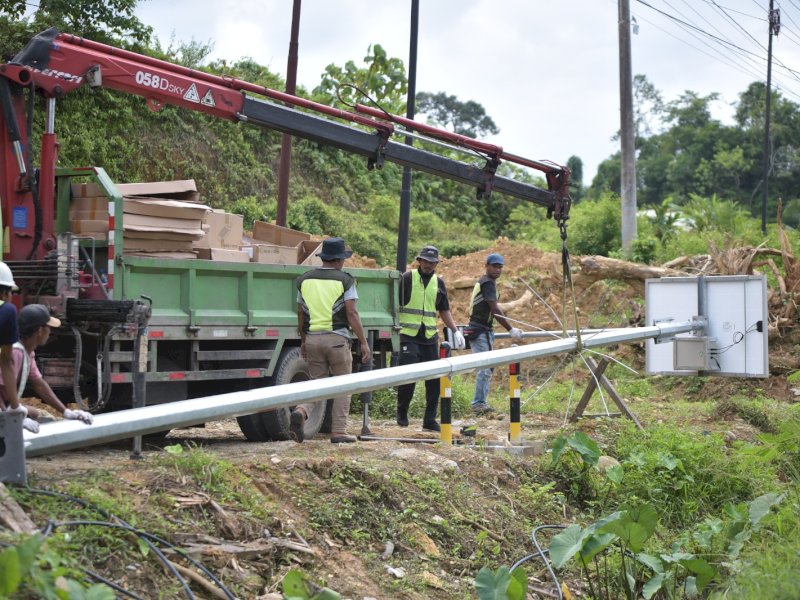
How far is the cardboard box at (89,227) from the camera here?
9352 millimetres

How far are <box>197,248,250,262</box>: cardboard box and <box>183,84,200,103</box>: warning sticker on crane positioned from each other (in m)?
1.43

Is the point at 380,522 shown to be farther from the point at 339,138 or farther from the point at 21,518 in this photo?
the point at 339,138

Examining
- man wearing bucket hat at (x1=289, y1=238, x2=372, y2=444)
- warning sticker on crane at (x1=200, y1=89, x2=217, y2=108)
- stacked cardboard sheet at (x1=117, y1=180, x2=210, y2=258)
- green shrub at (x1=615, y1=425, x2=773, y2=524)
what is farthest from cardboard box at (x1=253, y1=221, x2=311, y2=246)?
A: green shrub at (x1=615, y1=425, x2=773, y2=524)

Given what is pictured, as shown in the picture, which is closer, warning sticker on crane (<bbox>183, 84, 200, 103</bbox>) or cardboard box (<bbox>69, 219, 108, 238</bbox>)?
cardboard box (<bbox>69, 219, 108, 238</bbox>)

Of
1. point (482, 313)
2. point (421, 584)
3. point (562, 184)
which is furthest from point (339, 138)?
point (421, 584)

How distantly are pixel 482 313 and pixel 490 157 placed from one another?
2358mm

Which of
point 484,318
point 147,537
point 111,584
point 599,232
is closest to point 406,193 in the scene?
point 484,318

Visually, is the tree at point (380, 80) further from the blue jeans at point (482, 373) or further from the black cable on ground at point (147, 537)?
the black cable on ground at point (147, 537)

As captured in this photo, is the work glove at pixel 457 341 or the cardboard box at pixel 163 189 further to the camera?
the work glove at pixel 457 341

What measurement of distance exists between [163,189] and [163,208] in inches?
10.2

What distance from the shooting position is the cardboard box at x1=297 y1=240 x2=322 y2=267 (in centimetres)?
1148

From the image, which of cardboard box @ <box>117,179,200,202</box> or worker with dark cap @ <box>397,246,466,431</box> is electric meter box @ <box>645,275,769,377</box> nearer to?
worker with dark cap @ <box>397,246,466,431</box>

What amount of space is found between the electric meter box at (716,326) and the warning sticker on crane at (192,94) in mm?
5454

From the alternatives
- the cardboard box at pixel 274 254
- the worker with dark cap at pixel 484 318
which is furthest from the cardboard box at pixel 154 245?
the worker with dark cap at pixel 484 318
